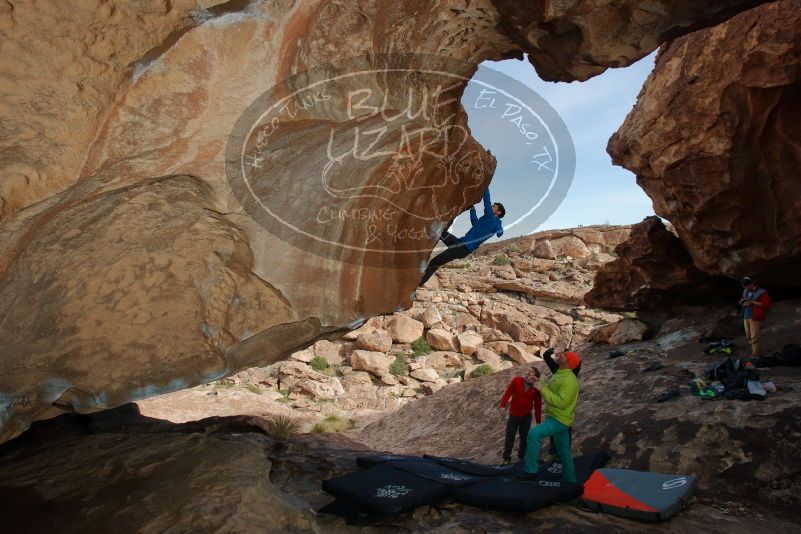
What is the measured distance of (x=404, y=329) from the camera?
24.5 m

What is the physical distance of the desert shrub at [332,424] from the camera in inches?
604

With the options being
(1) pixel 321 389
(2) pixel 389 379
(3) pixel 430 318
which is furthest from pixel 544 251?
(1) pixel 321 389

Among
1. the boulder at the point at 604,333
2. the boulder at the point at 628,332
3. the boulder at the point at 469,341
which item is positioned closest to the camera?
the boulder at the point at 628,332

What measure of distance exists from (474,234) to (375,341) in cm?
1616

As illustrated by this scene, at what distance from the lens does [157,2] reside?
141 inches

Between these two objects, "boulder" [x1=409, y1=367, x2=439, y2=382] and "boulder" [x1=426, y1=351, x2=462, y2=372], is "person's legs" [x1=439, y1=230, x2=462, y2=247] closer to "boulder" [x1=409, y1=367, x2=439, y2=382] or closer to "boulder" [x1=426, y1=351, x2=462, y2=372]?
"boulder" [x1=409, y1=367, x2=439, y2=382]

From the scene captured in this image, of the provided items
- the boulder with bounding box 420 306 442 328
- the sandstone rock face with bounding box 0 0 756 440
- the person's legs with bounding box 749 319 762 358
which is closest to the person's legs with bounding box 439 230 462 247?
the sandstone rock face with bounding box 0 0 756 440

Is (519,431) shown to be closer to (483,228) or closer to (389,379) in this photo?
(483,228)

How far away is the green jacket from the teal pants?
0.09 meters

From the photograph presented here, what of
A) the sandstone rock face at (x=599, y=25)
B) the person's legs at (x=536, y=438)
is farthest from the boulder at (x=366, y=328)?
the sandstone rock face at (x=599, y=25)

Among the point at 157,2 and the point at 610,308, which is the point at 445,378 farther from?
the point at 157,2

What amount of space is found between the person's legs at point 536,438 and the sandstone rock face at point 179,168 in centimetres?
290

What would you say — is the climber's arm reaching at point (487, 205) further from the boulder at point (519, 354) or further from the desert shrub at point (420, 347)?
the boulder at point (519, 354)

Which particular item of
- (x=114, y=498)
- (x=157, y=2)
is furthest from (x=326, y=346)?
(x=157, y=2)
